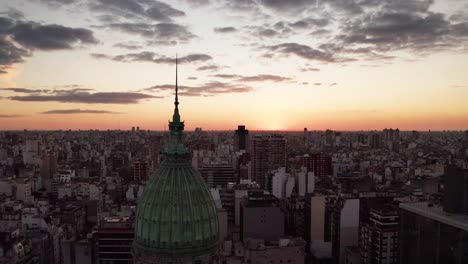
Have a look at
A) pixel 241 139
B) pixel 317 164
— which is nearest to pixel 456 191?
pixel 317 164

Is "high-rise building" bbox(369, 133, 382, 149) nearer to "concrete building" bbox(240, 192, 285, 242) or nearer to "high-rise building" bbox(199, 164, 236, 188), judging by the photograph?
"high-rise building" bbox(199, 164, 236, 188)

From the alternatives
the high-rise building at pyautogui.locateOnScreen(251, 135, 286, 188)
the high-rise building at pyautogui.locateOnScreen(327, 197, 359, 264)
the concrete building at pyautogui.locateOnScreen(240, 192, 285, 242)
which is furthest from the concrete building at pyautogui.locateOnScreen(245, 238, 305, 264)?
the high-rise building at pyautogui.locateOnScreen(251, 135, 286, 188)

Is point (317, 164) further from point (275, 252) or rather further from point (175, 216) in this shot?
point (175, 216)

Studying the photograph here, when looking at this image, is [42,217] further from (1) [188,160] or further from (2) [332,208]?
(1) [188,160]

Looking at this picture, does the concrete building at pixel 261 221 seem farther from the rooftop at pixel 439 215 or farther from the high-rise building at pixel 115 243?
the rooftop at pixel 439 215

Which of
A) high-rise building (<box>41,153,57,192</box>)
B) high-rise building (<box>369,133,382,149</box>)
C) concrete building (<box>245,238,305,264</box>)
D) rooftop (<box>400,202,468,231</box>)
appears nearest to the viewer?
rooftop (<box>400,202,468,231</box>)

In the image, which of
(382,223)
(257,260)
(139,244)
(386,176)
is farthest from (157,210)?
(386,176)
